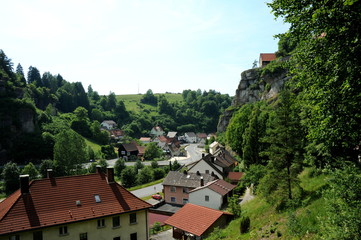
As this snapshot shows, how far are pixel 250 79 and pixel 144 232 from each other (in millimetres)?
73012

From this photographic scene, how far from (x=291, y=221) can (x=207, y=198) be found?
22.9 m

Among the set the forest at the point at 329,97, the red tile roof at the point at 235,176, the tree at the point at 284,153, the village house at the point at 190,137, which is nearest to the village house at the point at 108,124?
the village house at the point at 190,137

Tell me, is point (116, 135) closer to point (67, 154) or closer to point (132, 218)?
point (67, 154)

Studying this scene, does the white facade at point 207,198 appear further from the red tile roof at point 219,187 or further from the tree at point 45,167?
the tree at point 45,167

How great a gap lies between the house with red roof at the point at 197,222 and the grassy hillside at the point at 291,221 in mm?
2476

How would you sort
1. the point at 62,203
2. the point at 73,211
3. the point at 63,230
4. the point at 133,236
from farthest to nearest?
the point at 133,236 → the point at 62,203 → the point at 73,211 → the point at 63,230

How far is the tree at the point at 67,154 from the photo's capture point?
59.3 m

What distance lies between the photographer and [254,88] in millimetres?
83188

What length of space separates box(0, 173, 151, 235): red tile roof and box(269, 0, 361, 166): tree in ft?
61.2

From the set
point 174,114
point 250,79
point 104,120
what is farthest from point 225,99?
point 250,79

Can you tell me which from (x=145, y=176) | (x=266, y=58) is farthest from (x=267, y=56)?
(x=145, y=176)

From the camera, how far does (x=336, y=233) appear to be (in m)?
8.66

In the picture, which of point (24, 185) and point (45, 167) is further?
point (45, 167)

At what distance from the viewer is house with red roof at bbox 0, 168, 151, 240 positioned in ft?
63.5
